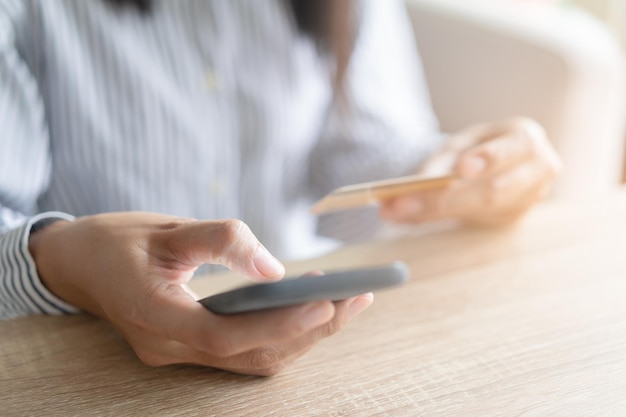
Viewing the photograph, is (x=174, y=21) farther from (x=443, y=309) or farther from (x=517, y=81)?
(x=517, y=81)

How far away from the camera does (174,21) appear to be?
2.89ft

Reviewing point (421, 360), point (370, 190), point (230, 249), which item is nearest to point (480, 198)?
point (370, 190)

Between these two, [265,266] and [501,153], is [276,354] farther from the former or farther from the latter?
[501,153]

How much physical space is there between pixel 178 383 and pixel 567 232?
0.44 metres

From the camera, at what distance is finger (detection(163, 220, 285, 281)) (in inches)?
→ 17.7

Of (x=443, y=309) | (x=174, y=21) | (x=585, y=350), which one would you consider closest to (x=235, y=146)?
(x=174, y=21)

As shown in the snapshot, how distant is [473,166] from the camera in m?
0.76

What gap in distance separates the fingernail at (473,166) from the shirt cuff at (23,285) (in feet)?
1.26

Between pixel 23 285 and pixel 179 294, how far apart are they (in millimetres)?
193

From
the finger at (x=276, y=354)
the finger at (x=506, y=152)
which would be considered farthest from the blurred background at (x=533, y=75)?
the finger at (x=276, y=354)

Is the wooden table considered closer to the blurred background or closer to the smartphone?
the smartphone

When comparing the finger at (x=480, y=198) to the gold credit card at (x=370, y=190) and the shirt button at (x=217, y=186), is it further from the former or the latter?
the shirt button at (x=217, y=186)

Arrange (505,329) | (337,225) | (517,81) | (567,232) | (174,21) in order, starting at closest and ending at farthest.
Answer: (505,329), (567,232), (174,21), (337,225), (517,81)

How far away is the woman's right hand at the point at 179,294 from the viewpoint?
1.36 feet
